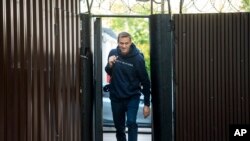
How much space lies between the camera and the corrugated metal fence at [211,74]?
6.75m

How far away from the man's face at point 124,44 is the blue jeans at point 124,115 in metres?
0.72

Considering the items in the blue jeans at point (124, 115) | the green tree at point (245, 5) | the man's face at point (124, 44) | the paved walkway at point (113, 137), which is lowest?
the paved walkway at point (113, 137)

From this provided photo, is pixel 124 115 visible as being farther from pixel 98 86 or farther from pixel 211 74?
pixel 211 74

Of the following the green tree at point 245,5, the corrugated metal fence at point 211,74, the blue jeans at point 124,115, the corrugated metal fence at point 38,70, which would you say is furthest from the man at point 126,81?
the green tree at point 245,5

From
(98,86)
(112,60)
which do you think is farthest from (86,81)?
(112,60)

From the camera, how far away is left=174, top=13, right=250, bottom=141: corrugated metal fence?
22.1ft

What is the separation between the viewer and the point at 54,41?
14.9ft

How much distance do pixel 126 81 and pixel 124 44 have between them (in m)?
0.56

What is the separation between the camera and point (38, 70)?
3893mm

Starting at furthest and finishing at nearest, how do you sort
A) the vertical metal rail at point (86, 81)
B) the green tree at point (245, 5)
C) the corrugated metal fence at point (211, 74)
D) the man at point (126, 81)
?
the green tree at point (245, 5), the man at point (126, 81), the corrugated metal fence at point (211, 74), the vertical metal rail at point (86, 81)

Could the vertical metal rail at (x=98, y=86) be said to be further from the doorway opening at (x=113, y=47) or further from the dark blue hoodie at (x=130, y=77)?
the dark blue hoodie at (x=130, y=77)

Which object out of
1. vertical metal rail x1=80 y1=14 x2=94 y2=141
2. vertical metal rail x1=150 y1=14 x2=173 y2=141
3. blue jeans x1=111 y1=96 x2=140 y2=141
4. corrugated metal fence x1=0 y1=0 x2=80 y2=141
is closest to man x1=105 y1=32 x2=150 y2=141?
blue jeans x1=111 y1=96 x2=140 y2=141

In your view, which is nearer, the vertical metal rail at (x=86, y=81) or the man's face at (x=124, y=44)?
the vertical metal rail at (x=86, y=81)

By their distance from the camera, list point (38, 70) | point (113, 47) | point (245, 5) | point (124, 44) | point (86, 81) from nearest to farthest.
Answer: point (38, 70)
point (86, 81)
point (124, 44)
point (245, 5)
point (113, 47)
